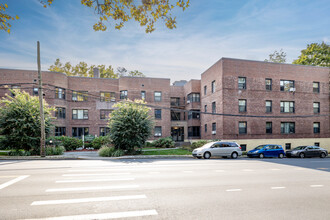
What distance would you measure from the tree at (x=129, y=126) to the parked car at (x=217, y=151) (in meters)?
5.21

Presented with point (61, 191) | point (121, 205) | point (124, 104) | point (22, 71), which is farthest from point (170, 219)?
point (22, 71)

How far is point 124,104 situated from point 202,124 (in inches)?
653

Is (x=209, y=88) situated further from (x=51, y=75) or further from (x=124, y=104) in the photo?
(x=51, y=75)

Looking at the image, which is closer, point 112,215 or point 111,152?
point 112,215

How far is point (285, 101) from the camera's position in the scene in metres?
31.0

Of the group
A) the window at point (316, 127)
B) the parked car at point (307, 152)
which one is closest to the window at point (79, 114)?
the parked car at point (307, 152)

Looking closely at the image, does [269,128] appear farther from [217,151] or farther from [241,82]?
[217,151]

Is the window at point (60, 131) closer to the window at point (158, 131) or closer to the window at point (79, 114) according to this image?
the window at point (79, 114)

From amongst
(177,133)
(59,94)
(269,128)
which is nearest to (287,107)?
(269,128)

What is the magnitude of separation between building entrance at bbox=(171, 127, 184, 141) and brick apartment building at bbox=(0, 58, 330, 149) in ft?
4.73

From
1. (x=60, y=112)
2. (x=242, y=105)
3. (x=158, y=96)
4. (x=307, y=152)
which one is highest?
(x=158, y=96)

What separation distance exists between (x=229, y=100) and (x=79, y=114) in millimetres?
22590

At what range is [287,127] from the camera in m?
30.8

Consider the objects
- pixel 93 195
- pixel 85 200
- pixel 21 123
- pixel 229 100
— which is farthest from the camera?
pixel 229 100
